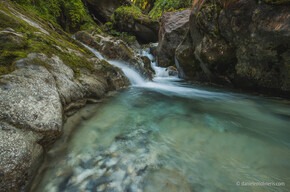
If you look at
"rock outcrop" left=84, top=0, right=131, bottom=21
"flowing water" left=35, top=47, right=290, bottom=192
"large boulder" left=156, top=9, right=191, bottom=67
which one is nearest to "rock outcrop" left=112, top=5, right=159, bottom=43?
"rock outcrop" left=84, top=0, right=131, bottom=21

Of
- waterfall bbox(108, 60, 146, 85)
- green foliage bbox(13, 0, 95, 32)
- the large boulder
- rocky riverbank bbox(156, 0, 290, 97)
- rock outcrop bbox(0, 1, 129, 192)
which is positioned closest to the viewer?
rock outcrop bbox(0, 1, 129, 192)

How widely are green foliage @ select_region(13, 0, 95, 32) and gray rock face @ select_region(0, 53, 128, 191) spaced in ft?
23.0

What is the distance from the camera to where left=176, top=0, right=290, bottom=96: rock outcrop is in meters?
3.51

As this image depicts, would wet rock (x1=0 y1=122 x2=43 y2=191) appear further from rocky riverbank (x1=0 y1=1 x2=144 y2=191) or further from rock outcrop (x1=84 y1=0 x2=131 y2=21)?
rock outcrop (x1=84 y1=0 x2=131 y2=21)

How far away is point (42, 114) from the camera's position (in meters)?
1.58

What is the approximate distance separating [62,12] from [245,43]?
493 inches

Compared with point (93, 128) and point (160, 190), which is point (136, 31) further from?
point (160, 190)

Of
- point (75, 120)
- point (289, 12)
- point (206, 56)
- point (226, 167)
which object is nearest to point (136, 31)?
point (206, 56)

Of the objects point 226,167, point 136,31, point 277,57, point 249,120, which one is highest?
point 136,31

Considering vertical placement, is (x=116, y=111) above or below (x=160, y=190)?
above

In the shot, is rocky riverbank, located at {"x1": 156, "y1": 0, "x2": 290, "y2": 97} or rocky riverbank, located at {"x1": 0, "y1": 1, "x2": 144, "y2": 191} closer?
rocky riverbank, located at {"x1": 0, "y1": 1, "x2": 144, "y2": 191}

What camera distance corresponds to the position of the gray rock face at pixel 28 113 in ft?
3.62

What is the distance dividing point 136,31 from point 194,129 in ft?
59.1

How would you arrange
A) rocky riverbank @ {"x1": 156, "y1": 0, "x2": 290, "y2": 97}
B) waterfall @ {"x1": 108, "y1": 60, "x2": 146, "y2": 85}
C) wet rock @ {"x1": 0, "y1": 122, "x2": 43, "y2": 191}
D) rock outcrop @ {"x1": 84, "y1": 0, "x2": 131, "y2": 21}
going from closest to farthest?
wet rock @ {"x1": 0, "y1": 122, "x2": 43, "y2": 191}, rocky riverbank @ {"x1": 156, "y1": 0, "x2": 290, "y2": 97}, waterfall @ {"x1": 108, "y1": 60, "x2": 146, "y2": 85}, rock outcrop @ {"x1": 84, "y1": 0, "x2": 131, "y2": 21}
